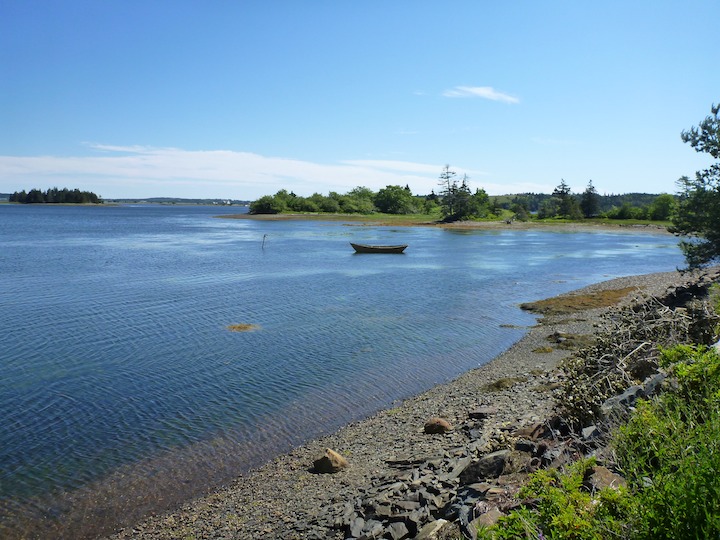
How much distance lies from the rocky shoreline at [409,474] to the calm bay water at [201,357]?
1096 mm

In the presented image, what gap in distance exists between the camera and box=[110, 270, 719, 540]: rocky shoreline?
309 inches

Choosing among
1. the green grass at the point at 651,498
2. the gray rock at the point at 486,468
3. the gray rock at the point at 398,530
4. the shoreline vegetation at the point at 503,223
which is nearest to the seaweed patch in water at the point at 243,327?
the gray rock at the point at 486,468

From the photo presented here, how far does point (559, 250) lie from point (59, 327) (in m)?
61.8

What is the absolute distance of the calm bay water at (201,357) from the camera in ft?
41.4

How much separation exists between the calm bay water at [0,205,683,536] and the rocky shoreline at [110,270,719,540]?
110 centimetres

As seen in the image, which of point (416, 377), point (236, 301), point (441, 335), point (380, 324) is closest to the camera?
point (416, 377)

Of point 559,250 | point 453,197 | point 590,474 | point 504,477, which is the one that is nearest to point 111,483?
point 504,477

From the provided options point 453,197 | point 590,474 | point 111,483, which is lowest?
point 111,483

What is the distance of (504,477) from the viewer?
8.17 metres

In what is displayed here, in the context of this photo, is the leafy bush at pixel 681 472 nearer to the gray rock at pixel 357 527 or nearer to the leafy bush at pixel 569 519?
the leafy bush at pixel 569 519

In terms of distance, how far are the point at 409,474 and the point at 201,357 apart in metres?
12.7

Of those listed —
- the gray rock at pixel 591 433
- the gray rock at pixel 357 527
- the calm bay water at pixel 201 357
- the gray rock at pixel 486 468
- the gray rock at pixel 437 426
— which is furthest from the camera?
the gray rock at pixel 437 426

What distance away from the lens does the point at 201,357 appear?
20766 millimetres

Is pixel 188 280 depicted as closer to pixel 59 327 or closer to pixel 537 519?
pixel 59 327
